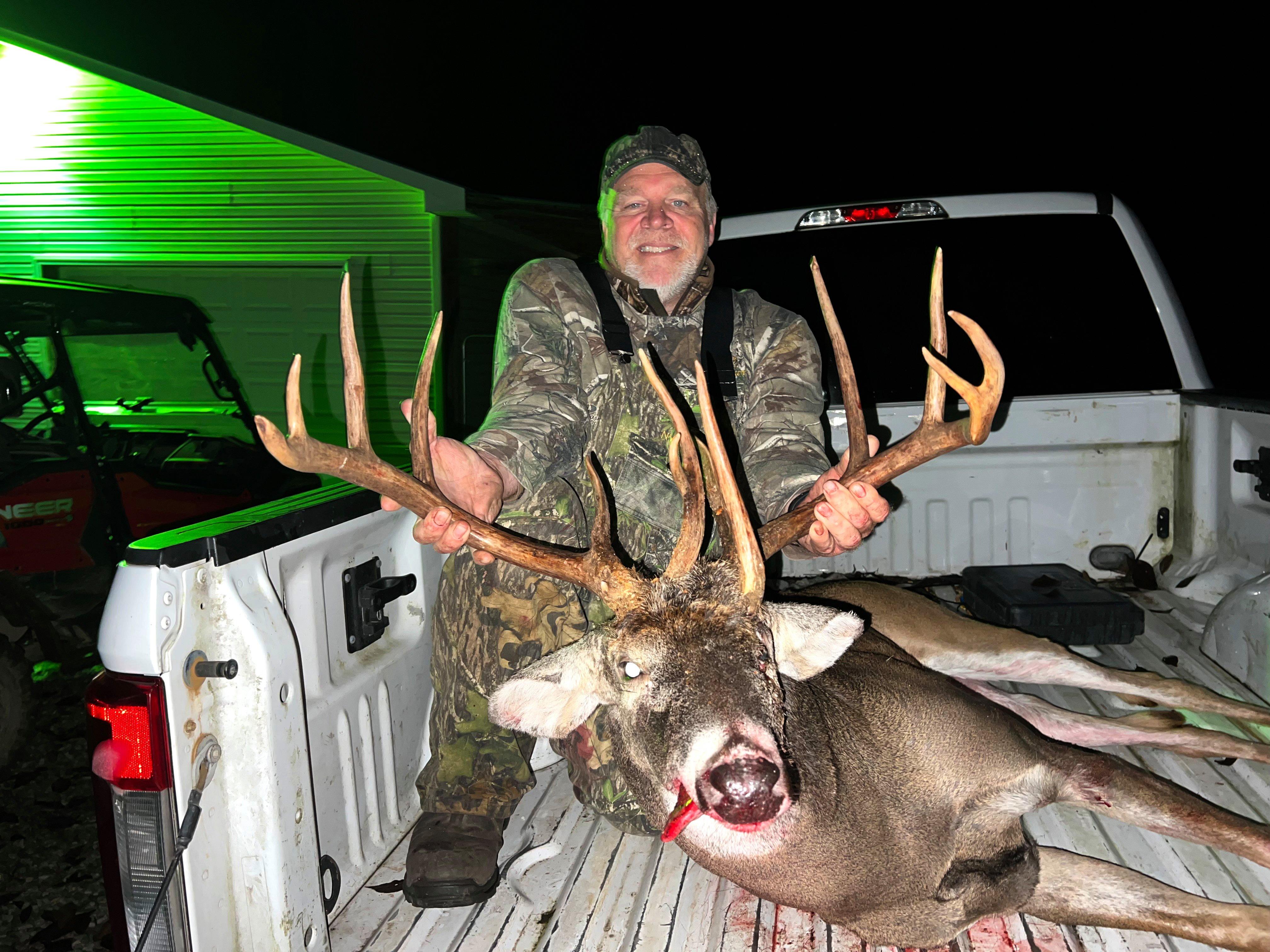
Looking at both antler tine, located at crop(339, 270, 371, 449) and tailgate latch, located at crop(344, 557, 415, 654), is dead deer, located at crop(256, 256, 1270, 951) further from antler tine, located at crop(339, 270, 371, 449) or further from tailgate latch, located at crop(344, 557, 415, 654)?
tailgate latch, located at crop(344, 557, 415, 654)

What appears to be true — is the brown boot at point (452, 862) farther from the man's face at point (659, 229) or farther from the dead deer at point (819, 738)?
the man's face at point (659, 229)

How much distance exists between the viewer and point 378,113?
4997 centimetres

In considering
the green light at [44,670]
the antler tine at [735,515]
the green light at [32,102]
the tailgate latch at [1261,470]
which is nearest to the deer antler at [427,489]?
the antler tine at [735,515]

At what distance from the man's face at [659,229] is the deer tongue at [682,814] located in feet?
7.03

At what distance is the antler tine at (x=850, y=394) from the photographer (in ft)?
8.36

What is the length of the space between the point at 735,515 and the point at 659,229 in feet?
5.88

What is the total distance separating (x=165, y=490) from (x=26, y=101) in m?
7.77

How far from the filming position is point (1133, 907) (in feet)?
8.09

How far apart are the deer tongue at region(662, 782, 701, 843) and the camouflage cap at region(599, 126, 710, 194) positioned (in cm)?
245

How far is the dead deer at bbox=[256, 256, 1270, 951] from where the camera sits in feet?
7.75

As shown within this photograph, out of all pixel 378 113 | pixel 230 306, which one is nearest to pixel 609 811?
pixel 230 306

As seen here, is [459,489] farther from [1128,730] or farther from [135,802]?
[1128,730]

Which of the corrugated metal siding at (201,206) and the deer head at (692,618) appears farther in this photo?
the corrugated metal siding at (201,206)

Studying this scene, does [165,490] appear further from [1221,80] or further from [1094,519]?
[1221,80]
